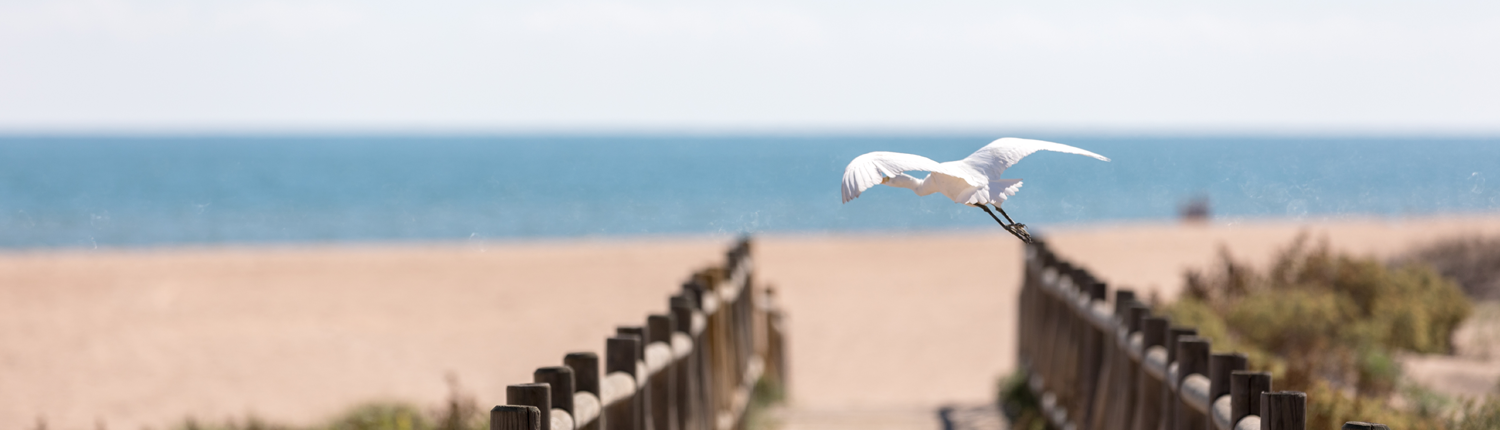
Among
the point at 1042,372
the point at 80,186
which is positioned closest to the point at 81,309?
the point at 1042,372

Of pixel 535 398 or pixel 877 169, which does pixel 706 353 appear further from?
pixel 877 169

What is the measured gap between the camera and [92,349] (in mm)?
12242

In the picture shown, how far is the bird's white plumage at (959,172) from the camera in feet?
6.15

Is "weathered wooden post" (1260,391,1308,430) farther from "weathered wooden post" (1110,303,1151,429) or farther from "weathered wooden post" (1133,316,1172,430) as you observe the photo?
"weathered wooden post" (1110,303,1151,429)

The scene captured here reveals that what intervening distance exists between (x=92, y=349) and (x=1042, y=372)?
31.9 ft

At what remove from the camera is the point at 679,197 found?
2263 inches

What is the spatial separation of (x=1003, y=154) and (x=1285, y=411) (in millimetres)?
1169

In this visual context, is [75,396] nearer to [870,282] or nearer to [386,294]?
[386,294]

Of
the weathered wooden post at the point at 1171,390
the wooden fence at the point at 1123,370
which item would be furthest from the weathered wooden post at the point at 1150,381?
the weathered wooden post at the point at 1171,390

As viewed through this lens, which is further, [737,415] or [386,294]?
[386,294]

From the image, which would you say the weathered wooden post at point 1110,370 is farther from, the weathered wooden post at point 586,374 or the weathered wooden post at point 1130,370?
the weathered wooden post at point 586,374

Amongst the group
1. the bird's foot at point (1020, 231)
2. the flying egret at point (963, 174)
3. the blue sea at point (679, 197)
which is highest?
the flying egret at point (963, 174)

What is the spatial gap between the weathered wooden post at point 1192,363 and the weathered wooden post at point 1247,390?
2.13 feet

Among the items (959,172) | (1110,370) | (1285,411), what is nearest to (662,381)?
(1110,370)
